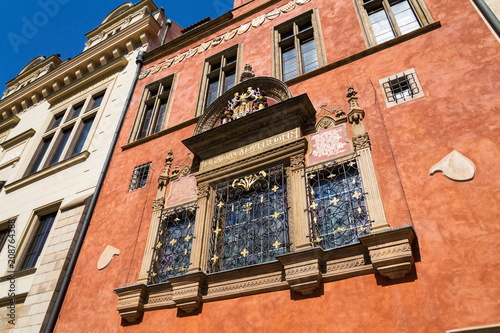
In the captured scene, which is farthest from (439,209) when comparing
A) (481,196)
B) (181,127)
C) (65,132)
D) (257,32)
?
(65,132)

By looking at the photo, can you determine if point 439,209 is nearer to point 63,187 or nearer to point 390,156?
point 390,156

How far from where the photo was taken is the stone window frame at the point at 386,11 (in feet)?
25.8

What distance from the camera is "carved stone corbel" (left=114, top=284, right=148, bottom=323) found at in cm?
688

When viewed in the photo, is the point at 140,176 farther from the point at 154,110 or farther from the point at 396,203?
the point at 396,203

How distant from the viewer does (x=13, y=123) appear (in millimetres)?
16969

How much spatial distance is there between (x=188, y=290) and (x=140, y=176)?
4.14 metres

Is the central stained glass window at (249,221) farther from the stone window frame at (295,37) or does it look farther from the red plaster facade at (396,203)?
the stone window frame at (295,37)

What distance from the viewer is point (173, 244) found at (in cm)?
771

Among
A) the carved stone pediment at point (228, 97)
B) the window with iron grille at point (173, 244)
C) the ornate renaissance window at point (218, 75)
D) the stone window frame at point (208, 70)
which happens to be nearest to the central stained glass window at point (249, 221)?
the window with iron grille at point (173, 244)

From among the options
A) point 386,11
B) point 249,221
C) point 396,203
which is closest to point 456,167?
point 396,203

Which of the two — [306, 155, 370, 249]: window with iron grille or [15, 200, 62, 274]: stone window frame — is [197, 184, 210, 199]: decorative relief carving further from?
[15, 200, 62, 274]: stone window frame

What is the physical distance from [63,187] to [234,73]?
599 centimetres

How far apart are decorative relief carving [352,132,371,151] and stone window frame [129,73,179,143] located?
19.0 feet

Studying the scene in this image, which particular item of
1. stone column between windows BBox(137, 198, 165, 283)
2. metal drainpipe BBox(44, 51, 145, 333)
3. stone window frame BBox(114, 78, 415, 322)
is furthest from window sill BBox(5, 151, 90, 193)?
stone column between windows BBox(137, 198, 165, 283)
